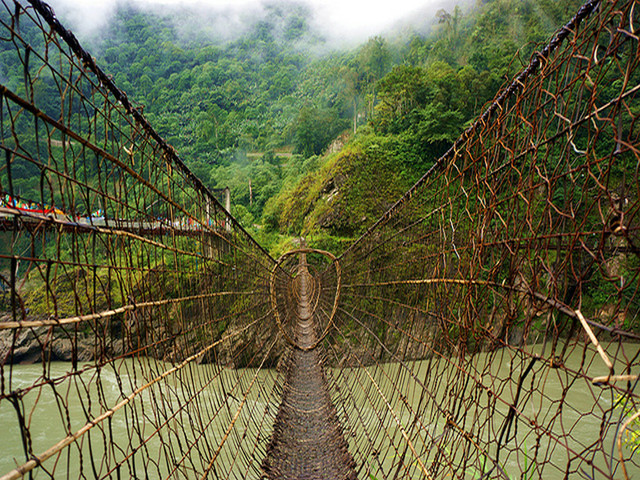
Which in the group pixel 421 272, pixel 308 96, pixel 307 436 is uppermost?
pixel 308 96

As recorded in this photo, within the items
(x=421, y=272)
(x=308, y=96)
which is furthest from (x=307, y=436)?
(x=308, y=96)

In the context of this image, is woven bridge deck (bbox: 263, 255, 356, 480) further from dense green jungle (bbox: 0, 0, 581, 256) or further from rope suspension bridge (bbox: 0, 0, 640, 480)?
dense green jungle (bbox: 0, 0, 581, 256)

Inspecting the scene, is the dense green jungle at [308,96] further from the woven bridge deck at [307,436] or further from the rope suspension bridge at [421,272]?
the woven bridge deck at [307,436]

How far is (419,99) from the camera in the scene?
911 cm

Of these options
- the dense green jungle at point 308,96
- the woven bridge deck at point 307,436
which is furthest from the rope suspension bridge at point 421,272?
the dense green jungle at point 308,96

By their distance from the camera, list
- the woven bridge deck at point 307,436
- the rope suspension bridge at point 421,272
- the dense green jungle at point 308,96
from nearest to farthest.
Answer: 1. the rope suspension bridge at point 421,272
2. the woven bridge deck at point 307,436
3. the dense green jungle at point 308,96

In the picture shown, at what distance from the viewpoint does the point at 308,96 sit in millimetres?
27766

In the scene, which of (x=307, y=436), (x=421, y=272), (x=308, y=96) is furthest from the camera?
(x=308, y=96)

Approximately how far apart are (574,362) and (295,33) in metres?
44.6

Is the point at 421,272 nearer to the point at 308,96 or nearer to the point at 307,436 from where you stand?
the point at 307,436

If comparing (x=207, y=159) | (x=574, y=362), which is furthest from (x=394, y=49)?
(x=574, y=362)

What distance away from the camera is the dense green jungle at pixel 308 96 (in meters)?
7.57

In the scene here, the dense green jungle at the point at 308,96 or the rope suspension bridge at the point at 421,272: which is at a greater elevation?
the dense green jungle at the point at 308,96

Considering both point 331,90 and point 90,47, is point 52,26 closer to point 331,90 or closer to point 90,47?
point 331,90
